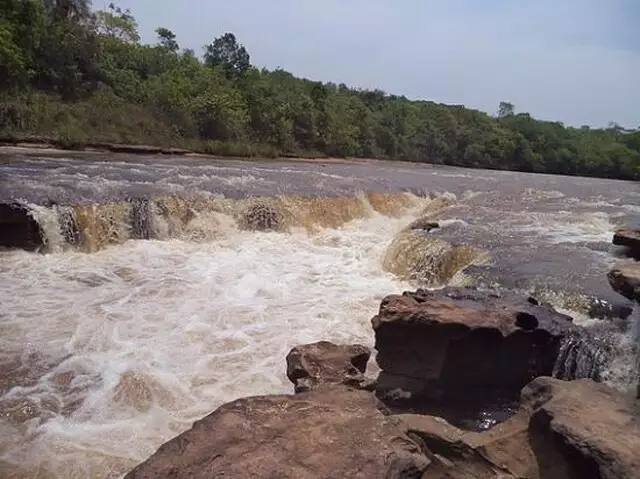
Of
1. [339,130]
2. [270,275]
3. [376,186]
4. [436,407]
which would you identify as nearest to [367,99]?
[339,130]

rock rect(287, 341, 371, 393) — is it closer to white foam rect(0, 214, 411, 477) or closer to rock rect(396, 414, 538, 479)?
white foam rect(0, 214, 411, 477)

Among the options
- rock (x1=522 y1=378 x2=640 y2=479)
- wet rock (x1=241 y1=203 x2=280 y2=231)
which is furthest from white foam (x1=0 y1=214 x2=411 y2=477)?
rock (x1=522 y1=378 x2=640 y2=479)

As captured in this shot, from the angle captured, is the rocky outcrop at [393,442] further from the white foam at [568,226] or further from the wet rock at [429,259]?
the white foam at [568,226]

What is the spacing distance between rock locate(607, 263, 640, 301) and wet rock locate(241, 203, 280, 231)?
299 inches

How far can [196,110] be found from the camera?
27.5 metres

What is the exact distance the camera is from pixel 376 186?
16.4m

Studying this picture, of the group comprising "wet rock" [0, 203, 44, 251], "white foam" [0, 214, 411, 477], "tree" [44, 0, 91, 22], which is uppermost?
"tree" [44, 0, 91, 22]

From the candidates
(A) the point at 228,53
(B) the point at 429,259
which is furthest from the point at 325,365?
(A) the point at 228,53

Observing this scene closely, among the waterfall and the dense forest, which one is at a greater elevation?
the dense forest

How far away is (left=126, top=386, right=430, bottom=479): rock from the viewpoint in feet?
7.55

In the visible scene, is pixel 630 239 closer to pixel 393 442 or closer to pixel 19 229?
pixel 393 442

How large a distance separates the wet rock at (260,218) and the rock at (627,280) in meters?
7.59

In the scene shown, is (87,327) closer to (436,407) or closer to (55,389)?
(55,389)

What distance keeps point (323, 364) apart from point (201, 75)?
99.7ft
